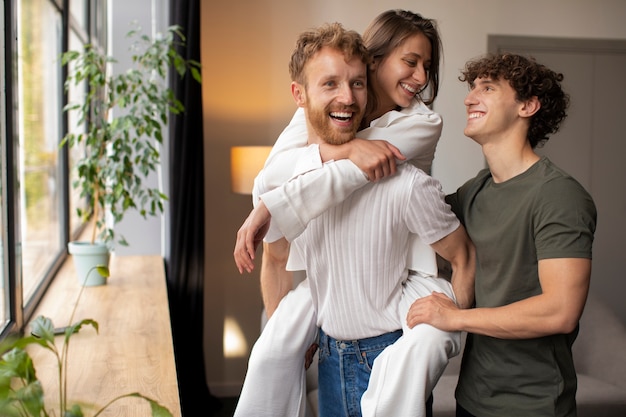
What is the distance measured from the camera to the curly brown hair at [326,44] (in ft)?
5.12

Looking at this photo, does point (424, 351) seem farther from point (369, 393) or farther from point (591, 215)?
point (591, 215)

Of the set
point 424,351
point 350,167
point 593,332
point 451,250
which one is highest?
point 350,167

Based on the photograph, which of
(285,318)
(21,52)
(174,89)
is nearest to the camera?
(285,318)

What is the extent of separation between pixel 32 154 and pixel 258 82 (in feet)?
5.32

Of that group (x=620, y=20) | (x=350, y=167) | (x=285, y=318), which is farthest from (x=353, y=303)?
(x=620, y=20)

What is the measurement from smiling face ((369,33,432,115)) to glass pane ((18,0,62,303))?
6.67ft

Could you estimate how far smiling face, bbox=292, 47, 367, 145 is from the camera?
1554 millimetres

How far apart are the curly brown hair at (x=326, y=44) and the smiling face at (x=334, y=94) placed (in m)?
0.01

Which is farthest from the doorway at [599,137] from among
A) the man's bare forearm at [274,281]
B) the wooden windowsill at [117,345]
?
the man's bare forearm at [274,281]

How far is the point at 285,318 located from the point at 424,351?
1.26 feet

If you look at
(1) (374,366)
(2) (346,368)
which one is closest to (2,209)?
(2) (346,368)

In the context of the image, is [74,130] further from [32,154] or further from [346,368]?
[346,368]

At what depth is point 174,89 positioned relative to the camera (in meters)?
4.26

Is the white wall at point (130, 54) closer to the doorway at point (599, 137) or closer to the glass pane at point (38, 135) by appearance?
the glass pane at point (38, 135)
